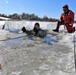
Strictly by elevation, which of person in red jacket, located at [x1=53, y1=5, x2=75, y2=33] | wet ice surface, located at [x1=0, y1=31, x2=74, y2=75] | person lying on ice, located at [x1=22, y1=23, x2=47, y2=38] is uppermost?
person in red jacket, located at [x1=53, y1=5, x2=75, y2=33]

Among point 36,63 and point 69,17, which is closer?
point 36,63

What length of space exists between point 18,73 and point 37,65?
0.50m

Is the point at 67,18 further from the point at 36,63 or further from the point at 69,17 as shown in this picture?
the point at 36,63

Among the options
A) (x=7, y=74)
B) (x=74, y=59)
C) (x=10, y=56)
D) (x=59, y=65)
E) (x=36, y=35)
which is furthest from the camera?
(x=36, y=35)

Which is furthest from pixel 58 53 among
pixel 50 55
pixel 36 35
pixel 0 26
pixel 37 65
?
pixel 0 26

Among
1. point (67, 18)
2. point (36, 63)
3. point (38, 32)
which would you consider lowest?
point (36, 63)

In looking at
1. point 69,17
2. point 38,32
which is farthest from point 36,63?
point 69,17

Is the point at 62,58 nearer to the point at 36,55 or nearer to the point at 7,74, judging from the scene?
the point at 36,55

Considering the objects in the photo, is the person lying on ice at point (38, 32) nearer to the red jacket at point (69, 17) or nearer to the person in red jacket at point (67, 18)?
the person in red jacket at point (67, 18)

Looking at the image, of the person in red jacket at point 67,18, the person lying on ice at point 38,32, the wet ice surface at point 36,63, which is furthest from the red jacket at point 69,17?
the wet ice surface at point 36,63

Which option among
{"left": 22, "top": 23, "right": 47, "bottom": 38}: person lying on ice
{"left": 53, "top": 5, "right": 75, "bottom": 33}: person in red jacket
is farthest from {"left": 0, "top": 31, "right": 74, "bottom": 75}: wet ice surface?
{"left": 53, "top": 5, "right": 75, "bottom": 33}: person in red jacket

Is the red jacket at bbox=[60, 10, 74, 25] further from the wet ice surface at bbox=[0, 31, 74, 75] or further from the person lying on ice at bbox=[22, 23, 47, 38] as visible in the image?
the wet ice surface at bbox=[0, 31, 74, 75]

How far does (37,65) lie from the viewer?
3.75 m

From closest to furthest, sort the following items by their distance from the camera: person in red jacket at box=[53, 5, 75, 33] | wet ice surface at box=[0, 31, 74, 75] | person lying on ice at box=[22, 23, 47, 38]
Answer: wet ice surface at box=[0, 31, 74, 75]
person lying on ice at box=[22, 23, 47, 38]
person in red jacket at box=[53, 5, 75, 33]
